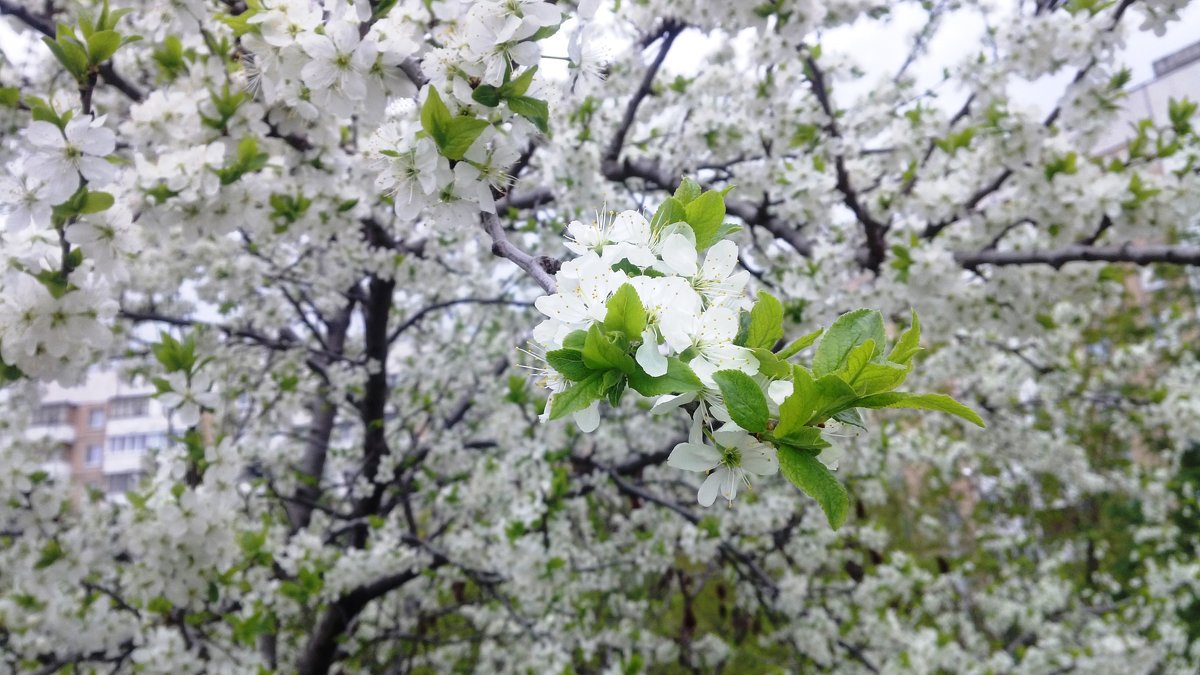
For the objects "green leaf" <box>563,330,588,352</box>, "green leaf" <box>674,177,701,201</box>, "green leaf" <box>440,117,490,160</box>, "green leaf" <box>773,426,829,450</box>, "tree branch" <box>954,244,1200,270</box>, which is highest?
"tree branch" <box>954,244,1200,270</box>

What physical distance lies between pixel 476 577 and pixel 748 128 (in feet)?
9.40

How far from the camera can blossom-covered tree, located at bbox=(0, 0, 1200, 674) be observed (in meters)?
1.08

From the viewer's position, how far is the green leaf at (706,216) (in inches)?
42.4

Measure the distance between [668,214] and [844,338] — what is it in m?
0.32

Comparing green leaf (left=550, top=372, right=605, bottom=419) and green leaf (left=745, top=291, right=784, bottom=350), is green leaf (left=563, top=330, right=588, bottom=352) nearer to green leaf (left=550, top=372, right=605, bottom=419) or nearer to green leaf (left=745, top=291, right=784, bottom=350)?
green leaf (left=550, top=372, right=605, bottom=419)

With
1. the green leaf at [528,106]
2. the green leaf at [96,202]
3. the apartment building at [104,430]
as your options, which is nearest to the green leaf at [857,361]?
the green leaf at [528,106]

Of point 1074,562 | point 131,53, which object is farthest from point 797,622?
point 1074,562

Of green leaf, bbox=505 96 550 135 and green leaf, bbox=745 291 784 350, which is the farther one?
green leaf, bbox=505 96 550 135

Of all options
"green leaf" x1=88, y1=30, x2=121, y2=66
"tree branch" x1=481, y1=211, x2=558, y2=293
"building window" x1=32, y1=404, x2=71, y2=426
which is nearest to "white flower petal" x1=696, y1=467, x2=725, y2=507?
"tree branch" x1=481, y1=211, x2=558, y2=293

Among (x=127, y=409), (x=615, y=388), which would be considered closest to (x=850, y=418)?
(x=615, y=388)

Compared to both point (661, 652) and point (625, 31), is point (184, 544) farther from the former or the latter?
point (661, 652)

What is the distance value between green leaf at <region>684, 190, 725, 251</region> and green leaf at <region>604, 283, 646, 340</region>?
0.26 metres

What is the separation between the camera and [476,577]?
158 inches

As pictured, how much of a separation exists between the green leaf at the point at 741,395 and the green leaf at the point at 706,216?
0.32 metres
